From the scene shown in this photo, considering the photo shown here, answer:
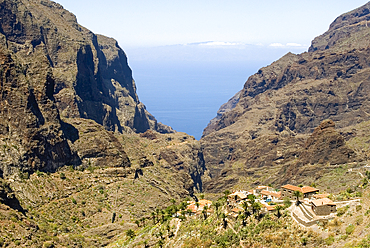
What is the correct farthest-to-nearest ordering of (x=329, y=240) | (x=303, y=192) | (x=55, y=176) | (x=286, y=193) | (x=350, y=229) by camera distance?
(x=55, y=176) → (x=286, y=193) → (x=303, y=192) → (x=350, y=229) → (x=329, y=240)

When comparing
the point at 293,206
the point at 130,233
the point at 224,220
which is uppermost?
the point at 293,206

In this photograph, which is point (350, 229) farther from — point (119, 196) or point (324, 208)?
point (119, 196)

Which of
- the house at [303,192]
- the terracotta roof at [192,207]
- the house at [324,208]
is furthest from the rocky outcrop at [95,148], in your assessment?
the house at [324,208]

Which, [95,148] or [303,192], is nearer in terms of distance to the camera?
[303,192]

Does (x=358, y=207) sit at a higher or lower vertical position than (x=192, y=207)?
higher

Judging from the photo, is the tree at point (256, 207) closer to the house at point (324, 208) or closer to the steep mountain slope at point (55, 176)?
the house at point (324, 208)

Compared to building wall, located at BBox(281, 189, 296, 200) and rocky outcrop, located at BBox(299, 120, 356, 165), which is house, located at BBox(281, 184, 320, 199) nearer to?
building wall, located at BBox(281, 189, 296, 200)

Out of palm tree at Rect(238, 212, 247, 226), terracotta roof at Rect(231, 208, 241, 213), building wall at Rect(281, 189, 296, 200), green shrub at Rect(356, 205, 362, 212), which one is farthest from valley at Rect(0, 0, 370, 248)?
terracotta roof at Rect(231, 208, 241, 213)

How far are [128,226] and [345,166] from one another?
7951cm

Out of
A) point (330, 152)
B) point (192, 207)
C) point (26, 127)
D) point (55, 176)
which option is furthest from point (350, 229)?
point (330, 152)

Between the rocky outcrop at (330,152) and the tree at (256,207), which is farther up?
the tree at (256,207)

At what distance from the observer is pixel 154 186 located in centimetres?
16262

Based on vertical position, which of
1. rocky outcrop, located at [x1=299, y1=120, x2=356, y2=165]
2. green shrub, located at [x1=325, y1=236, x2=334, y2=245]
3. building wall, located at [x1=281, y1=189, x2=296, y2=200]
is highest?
green shrub, located at [x1=325, y1=236, x2=334, y2=245]

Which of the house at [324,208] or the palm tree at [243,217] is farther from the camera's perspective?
the palm tree at [243,217]
